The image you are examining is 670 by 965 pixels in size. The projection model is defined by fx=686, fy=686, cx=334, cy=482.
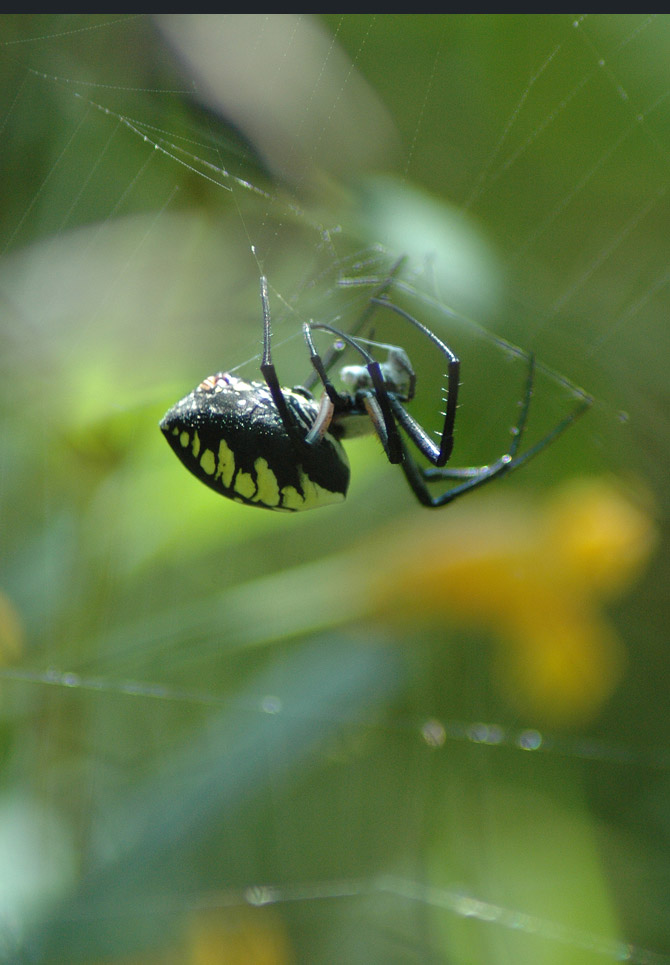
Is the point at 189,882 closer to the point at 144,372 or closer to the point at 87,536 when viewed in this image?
the point at 87,536

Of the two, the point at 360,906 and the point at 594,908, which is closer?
the point at 594,908

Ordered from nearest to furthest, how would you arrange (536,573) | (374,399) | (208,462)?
(208,462) → (374,399) → (536,573)

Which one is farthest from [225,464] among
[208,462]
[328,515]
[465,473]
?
[328,515]

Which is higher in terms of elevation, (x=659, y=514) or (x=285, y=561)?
(x=659, y=514)

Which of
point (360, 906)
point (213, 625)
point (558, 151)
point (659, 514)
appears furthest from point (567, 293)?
point (360, 906)

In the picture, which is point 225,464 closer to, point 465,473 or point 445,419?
point 445,419

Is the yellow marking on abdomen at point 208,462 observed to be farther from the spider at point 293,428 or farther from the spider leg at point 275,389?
the spider leg at point 275,389
